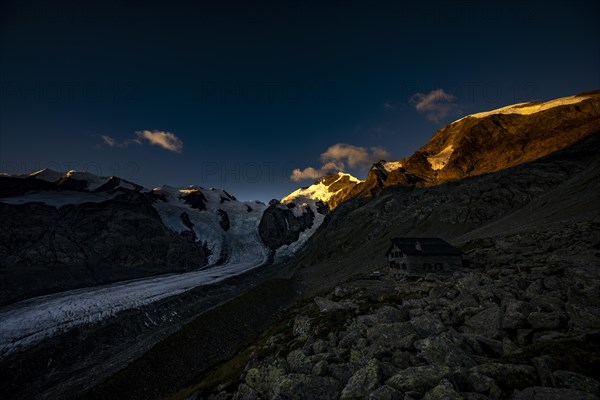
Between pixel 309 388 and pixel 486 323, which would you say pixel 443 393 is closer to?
pixel 309 388

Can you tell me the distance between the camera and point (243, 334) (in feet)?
181

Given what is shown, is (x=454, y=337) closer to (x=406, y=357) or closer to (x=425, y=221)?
(x=406, y=357)

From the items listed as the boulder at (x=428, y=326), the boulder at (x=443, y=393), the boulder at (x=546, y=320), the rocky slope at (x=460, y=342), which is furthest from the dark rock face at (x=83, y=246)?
the boulder at (x=546, y=320)

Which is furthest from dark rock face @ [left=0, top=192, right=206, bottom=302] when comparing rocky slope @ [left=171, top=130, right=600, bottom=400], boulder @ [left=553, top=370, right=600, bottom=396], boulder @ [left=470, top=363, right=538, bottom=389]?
boulder @ [left=553, top=370, right=600, bottom=396]

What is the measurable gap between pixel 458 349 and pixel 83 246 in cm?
17838

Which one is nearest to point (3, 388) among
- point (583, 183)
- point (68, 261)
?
point (68, 261)

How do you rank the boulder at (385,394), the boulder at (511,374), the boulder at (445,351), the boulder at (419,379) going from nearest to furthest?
the boulder at (511,374)
the boulder at (385,394)
the boulder at (419,379)
the boulder at (445,351)

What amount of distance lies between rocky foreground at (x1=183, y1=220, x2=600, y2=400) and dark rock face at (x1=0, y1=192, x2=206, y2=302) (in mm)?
118739

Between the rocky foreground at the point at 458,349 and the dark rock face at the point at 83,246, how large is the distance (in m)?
119

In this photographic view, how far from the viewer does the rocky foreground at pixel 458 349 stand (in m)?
10.0

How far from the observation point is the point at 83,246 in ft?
482

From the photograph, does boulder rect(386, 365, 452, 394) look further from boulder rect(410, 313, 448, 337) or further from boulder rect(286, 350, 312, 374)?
boulder rect(286, 350, 312, 374)

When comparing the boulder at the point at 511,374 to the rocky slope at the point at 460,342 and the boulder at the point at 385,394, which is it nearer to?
the rocky slope at the point at 460,342

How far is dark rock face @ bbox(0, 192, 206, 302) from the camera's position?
115375 mm
